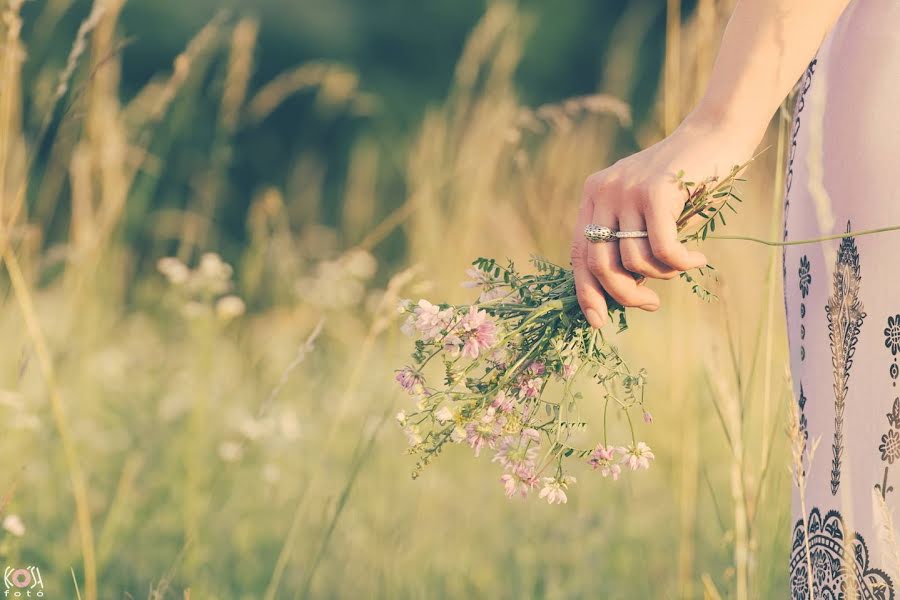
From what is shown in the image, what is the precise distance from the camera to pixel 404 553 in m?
2.03

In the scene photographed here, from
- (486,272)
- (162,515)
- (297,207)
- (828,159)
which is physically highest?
(297,207)

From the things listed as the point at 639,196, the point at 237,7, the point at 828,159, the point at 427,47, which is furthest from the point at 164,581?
the point at 427,47

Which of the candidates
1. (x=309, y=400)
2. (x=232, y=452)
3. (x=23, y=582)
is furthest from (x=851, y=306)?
(x=309, y=400)

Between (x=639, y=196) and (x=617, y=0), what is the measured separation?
349 inches

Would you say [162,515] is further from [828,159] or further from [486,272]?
[828,159]

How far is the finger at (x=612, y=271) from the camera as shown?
3.48ft

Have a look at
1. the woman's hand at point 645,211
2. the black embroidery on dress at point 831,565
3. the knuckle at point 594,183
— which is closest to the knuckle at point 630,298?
the woman's hand at point 645,211

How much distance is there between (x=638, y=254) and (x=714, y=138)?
153 millimetres

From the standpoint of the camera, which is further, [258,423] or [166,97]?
[166,97]

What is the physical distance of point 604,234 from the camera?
1051 mm

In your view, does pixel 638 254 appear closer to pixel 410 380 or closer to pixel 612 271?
pixel 612 271

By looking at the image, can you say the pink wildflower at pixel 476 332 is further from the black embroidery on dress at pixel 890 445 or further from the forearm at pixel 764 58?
the black embroidery on dress at pixel 890 445

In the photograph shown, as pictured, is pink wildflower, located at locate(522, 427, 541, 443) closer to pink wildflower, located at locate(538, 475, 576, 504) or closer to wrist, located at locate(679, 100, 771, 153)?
pink wildflower, located at locate(538, 475, 576, 504)

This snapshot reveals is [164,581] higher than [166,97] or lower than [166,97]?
lower
